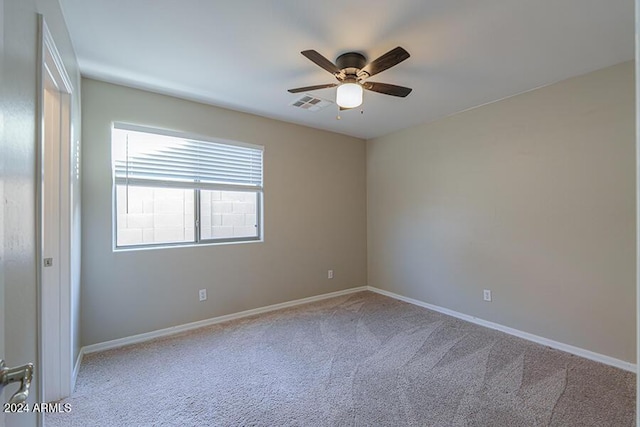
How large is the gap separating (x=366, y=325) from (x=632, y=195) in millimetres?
2610

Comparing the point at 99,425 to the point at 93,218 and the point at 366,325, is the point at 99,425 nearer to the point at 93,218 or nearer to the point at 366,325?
the point at 93,218

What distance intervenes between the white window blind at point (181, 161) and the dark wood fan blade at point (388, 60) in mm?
1932

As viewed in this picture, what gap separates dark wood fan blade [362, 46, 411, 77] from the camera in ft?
5.90

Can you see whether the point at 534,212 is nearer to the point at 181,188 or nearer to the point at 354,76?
the point at 354,76

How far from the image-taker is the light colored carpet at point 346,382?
1.78 meters

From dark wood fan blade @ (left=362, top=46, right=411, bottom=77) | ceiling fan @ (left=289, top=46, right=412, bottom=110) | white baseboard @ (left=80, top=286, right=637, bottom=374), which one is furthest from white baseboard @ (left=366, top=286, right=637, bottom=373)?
dark wood fan blade @ (left=362, top=46, right=411, bottom=77)

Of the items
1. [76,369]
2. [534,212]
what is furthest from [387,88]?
[76,369]

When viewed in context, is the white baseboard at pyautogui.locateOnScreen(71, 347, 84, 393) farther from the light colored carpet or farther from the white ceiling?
the white ceiling

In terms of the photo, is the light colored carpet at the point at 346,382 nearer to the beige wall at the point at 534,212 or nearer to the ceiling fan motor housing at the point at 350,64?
the beige wall at the point at 534,212

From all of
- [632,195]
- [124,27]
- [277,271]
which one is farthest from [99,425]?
[632,195]

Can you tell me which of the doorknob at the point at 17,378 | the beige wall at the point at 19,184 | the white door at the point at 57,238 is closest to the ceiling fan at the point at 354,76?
the beige wall at the point at 19,184

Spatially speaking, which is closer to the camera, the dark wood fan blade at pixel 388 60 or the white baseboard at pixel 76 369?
the dark wood fan blade at pixel 388 60

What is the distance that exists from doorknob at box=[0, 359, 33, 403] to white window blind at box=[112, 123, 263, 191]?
2530 millimetres

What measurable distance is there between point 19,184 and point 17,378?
0.66m
